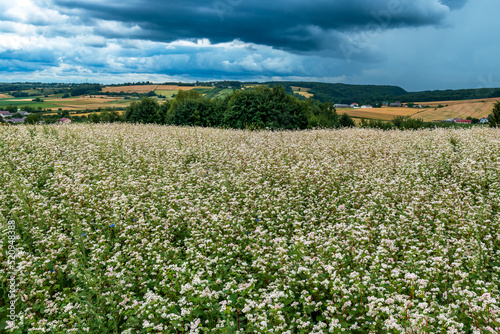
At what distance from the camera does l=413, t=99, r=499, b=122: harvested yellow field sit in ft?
232

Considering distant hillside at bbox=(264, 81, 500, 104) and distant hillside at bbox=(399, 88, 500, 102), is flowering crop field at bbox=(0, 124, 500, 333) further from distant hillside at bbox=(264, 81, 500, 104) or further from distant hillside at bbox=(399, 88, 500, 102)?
distant hillside at bbox=(399, 88, 500, 102)

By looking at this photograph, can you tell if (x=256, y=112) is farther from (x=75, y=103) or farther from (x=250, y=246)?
(x=75, y=103)

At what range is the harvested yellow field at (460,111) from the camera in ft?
232

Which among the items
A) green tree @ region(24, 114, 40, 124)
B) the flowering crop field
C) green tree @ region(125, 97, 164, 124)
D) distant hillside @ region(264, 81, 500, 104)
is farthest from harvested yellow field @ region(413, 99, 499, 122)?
green tree @ region(24, 114, 40, 124)

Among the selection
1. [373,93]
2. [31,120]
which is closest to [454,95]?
[373,93]

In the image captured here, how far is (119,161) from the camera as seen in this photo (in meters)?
12.1

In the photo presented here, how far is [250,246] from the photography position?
6562 millimetres

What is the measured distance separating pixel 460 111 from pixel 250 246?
290 feet

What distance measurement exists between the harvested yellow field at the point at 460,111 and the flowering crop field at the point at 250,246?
69.1 meters

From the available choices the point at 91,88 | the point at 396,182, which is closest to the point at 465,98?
the point at 396,182

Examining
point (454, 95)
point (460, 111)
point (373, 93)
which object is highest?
point (373, 93)

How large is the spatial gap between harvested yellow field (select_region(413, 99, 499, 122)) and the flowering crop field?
69086mm

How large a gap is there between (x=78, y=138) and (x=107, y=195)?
10.2 meters

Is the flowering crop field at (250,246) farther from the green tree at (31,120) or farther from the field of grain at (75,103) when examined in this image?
the field of grain at (75,103)
